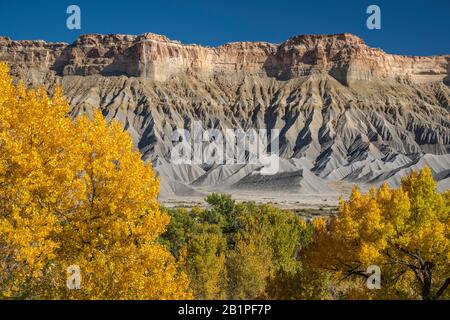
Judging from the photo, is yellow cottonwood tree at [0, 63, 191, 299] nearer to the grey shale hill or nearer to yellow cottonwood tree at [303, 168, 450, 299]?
yellow cottonwood tree at [303, 168, 450, 299]

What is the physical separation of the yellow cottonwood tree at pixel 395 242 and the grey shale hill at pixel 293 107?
103278 mm

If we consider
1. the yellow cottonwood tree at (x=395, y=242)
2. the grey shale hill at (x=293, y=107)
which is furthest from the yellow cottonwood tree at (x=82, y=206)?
the grey shale hill at (x=293, y=107)

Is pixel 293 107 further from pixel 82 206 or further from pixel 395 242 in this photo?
pixel 82 206

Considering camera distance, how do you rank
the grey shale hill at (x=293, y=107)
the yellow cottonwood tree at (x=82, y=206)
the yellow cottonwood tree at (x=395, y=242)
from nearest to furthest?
the yellow cottonwood tree at (x=82, y=206), the yellow cottonwood tree at (x=395, y=242), the grey shale hill at (x=293, y=107)

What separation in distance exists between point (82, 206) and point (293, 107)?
169m

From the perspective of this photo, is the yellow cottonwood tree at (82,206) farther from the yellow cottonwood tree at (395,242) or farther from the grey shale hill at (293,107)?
the grey shale hill at (293,107)

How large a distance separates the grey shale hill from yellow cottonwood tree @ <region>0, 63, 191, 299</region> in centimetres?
11047

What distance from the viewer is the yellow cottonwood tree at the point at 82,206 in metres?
11.3

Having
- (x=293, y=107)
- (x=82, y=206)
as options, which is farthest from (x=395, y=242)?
(x=293, y=107)

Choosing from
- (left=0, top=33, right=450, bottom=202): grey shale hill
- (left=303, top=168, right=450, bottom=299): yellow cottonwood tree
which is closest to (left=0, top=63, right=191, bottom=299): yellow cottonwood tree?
(left=303, top=168, right=450, bottom=299): yellow cottonwood tree

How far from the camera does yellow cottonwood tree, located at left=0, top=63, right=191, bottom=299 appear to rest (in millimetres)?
11281

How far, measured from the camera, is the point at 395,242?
52.3 feet

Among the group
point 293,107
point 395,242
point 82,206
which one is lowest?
point 395,242
